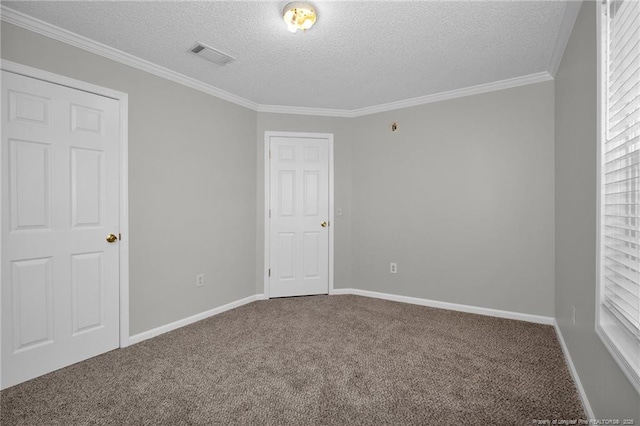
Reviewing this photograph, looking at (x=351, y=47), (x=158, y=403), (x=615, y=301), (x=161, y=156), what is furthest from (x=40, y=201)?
(x=615, y=301)

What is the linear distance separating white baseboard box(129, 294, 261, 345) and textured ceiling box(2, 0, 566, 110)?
2415mm

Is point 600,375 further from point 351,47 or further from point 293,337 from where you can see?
point 351,47

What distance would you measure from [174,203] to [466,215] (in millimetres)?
3080

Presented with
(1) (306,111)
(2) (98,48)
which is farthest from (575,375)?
(2) (98,48)

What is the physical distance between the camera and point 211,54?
2.76 meters

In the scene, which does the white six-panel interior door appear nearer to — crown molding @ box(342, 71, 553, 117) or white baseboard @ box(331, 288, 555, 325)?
white baseboard @ box(331, 288, 555, 325)

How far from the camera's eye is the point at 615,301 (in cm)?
149

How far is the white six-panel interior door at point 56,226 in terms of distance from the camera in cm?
217

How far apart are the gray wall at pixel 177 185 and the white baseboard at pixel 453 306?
1415 mm

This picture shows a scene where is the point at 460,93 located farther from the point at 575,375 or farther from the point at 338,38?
the point at 575,375

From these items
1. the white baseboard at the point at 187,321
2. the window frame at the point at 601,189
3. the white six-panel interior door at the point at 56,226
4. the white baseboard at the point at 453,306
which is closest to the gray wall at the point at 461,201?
the white baseboard at the point at 453,306

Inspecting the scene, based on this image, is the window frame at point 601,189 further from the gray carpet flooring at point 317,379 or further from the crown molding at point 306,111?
the crown molding at point 306,111

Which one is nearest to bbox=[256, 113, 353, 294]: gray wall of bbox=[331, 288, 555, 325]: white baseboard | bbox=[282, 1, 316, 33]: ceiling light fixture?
bbox=[331, 288, 555, 325]: white baseboard

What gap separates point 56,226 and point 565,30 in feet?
12.9
